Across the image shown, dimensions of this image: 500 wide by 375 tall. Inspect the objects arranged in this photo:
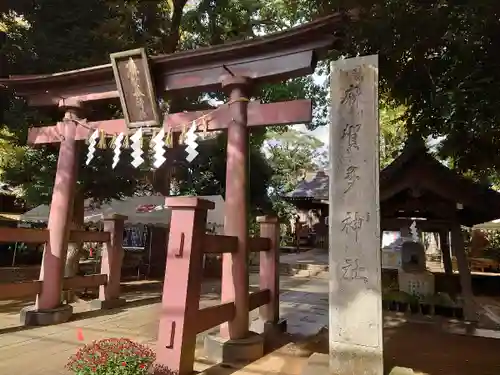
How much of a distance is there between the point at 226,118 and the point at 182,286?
3043mm

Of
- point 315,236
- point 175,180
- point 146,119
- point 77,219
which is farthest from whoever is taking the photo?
point 315,236

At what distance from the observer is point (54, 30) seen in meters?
9.01

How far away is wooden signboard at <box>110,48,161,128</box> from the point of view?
654cm

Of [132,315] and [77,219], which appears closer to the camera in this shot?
[132,315]

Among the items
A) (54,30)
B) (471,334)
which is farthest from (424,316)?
(54,30)

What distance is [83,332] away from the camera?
21.2 feet

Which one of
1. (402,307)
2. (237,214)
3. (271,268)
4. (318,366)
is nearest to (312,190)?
(402,307)

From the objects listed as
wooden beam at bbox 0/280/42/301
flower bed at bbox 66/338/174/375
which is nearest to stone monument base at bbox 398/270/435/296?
flower bed at bbox 66/338/174/375

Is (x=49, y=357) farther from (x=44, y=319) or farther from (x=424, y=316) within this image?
(x=424, y=316)

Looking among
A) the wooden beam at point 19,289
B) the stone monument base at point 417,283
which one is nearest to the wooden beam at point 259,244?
the wooden beam at point 19,289

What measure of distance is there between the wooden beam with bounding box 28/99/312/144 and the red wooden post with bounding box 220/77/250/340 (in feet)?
0.63

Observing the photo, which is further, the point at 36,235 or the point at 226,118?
the point at 36,235

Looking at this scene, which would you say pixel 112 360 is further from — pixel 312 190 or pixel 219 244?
pixel 312 190

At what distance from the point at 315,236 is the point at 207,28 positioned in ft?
71.2
